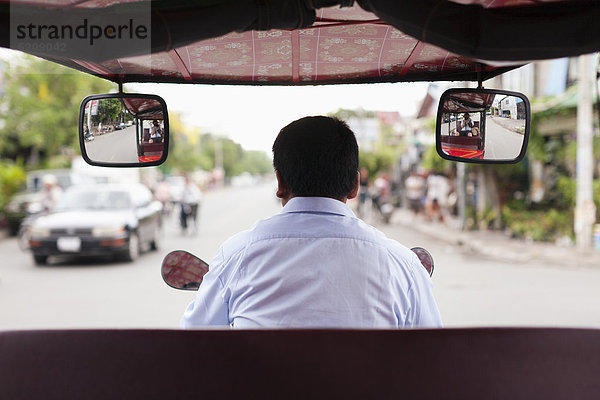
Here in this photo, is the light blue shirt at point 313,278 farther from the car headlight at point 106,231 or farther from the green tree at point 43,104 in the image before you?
the green tree at point 43,104

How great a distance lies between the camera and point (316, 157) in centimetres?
162

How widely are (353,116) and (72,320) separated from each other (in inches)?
984

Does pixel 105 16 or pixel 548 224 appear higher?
pixel 105 16

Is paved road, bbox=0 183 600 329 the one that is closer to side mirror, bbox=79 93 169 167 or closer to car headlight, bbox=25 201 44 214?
car headlight, bbox=25 201 44 214

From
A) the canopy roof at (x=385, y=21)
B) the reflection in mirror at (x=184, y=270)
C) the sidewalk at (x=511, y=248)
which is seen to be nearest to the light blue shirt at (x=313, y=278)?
the reflection in mirror at (x=184, y=270)

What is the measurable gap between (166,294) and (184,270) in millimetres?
6086

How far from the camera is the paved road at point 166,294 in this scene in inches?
244

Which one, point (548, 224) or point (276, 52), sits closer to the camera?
point (276, 52)

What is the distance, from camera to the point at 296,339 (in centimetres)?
115

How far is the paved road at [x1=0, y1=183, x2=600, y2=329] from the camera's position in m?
6.20

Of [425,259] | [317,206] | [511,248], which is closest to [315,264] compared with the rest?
[317,206]

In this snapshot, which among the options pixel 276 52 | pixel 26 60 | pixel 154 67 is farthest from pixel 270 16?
pixel 26 60

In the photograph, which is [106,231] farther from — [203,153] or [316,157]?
[203,153]

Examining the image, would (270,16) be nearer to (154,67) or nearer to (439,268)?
(154,67)
